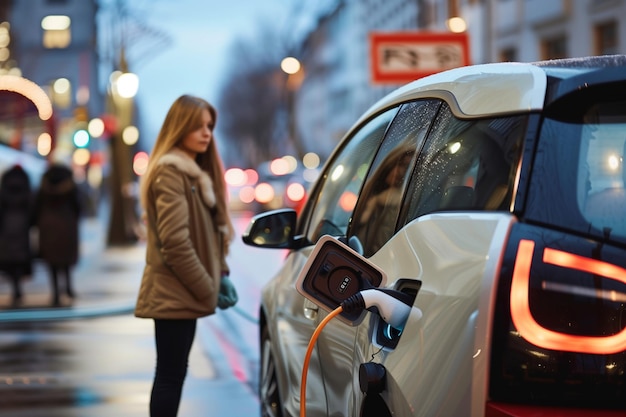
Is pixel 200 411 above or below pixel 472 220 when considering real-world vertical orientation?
below

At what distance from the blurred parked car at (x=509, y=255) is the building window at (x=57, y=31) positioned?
72.3m

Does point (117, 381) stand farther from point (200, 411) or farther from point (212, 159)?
point (212, 159)

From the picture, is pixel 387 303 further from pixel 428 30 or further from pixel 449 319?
pixel 428 30

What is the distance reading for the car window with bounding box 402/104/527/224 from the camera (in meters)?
3.00

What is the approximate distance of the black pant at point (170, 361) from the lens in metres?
5.61

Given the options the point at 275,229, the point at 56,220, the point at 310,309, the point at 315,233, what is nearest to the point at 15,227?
the point at 56,220

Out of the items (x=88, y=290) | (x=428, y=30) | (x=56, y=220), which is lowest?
(x=88, y=290)

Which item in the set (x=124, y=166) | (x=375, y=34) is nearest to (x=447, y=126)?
(x=375, y=34)

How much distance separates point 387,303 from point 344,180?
1814 mm

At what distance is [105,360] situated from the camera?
32.1 ft

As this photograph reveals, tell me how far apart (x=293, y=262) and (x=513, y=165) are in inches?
101

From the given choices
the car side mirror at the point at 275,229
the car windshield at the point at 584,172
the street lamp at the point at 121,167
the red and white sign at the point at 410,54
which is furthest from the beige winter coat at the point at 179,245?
the street lamp at the point at 121,167

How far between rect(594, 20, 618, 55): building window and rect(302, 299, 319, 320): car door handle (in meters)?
28.3

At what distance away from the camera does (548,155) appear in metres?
2.93
